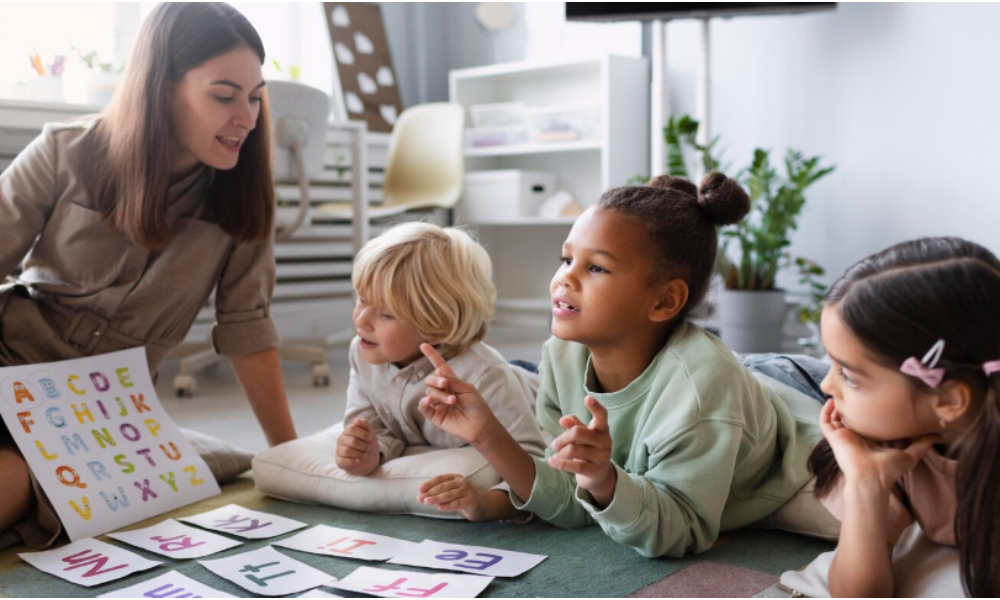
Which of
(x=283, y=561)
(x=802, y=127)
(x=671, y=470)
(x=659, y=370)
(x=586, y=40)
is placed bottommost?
(x=283, y=561)

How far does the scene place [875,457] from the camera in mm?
938

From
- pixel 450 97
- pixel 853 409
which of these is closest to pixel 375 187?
pixel 450 97

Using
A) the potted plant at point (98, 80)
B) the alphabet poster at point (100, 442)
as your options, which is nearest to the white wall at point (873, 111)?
the potted plant at point (98, 80)

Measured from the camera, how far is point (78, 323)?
5.45ft

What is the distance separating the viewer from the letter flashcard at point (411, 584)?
114 cm

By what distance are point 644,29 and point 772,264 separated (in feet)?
4.73

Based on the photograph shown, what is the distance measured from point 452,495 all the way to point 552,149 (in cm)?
306

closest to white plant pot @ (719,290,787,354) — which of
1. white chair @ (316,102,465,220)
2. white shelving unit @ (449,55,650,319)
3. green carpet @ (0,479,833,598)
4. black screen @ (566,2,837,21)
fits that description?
white shelving unit @ (449,55,650,319)

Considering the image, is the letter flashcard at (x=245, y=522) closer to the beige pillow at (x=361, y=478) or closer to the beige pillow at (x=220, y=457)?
the beige pillow at (x=361, y=478)

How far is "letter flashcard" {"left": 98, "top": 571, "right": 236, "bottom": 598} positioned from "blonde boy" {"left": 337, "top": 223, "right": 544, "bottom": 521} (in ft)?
1.23

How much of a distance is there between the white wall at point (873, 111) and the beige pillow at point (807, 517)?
2091 mm

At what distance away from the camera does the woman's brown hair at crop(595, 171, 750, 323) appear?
1.29m

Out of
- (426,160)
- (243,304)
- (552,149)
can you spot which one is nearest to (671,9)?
(552,149)

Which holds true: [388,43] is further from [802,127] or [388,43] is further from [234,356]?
[234,356]
